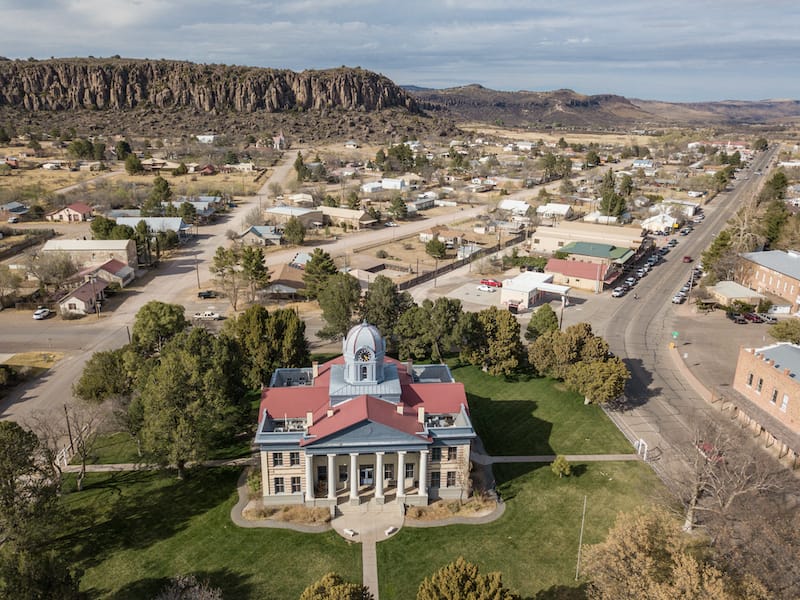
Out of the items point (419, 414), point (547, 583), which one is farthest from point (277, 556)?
point (547, 583)

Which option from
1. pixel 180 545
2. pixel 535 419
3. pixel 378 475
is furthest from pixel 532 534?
pixel 180 545

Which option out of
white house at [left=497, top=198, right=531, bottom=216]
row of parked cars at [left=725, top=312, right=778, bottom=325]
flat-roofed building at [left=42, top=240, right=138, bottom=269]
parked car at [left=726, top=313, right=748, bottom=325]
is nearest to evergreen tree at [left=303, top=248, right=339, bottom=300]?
flat-roofed building at [left=42, top=240, right=138, bottom=269]

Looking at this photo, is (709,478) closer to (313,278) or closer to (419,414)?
(419,414)

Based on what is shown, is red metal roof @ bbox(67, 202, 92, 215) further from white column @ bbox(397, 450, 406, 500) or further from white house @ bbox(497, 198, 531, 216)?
white column @ bbox(397, 450, 406, 500)

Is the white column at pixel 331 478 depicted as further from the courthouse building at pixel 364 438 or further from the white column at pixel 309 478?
the white column at pixel 309 478

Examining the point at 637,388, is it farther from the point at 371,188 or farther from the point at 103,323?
the point at 371,188

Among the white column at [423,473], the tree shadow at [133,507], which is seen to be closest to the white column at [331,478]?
the white column at [423,473]
